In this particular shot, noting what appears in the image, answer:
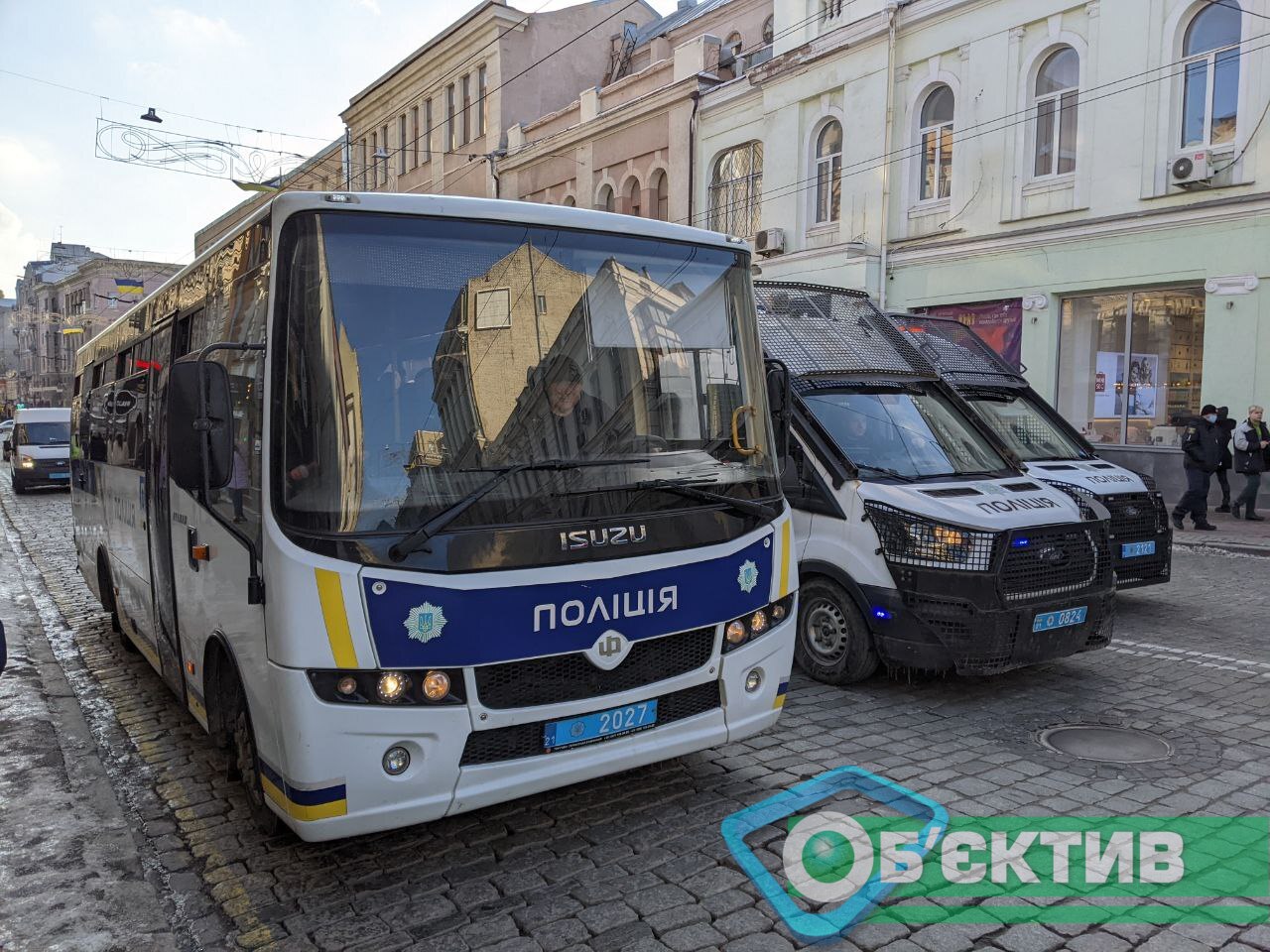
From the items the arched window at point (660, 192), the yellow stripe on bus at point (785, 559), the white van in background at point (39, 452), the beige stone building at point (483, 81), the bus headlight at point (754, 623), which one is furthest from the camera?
the beige stone building at point (483, 81)

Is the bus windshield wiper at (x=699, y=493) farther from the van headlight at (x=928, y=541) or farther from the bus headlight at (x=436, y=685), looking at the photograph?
the van headlight at (x=928, y=541)

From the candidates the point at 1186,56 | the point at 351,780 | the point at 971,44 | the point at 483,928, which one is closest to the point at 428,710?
the point at 351,780

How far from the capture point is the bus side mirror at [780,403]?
528cm

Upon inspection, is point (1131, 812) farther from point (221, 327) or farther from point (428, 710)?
point (221, 327)

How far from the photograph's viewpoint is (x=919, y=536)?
6.16 m

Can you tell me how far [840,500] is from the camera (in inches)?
261

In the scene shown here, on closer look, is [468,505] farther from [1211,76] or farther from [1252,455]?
[1211,76]

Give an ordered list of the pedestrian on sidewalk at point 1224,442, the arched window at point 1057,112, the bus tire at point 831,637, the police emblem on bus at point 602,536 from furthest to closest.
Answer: the arched window at point 1057,112
the pedestrian on sidewalk at point 1224,442
the bus tire at point 831,637
the police emblem on bus at point 602,536

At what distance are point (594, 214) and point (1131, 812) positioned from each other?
358 cm

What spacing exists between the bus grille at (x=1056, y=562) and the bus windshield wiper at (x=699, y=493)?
2073 mm

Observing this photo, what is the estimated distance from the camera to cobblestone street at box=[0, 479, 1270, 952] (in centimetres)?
370

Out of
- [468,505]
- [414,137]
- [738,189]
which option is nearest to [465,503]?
[468,505]

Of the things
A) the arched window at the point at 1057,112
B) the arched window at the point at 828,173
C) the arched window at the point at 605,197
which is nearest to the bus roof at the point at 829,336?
the arched window at the point at 1057,112

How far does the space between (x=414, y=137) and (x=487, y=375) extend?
3728 centimetres
